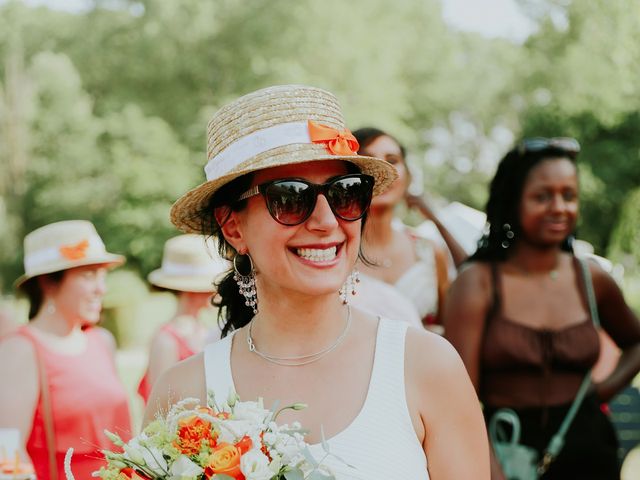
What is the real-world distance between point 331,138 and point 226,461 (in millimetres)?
1013

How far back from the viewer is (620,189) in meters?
30.8

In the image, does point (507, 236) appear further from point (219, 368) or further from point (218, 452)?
point (218, 452)

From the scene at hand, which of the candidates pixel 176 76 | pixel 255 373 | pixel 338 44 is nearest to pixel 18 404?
pixel 255 373

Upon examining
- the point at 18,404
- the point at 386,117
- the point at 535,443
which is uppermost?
the point at 386,117

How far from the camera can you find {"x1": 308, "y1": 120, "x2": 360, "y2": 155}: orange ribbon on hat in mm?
2338

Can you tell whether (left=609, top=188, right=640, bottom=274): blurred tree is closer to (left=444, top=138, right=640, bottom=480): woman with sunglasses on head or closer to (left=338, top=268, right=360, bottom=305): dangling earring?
(left=444, top=138, right=640, bottom=480): woman with sunglasses on head

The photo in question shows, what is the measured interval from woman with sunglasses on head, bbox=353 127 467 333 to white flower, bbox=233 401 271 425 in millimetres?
2581

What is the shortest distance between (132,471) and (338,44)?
30965 mm

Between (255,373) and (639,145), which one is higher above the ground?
(639,145)

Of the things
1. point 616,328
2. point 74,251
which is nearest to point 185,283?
point 74,251

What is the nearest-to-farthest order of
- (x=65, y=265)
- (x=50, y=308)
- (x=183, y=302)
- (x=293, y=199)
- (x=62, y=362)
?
(x=293, y=199)
(x=62, y=362)
(x=50, y=308)
(x=65, y=265)
(x=183, y=302)

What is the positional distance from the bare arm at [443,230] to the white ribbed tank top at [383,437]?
10.8 feet

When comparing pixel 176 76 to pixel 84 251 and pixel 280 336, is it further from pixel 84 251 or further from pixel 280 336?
pixel 280 336

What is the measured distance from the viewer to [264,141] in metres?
2.36
